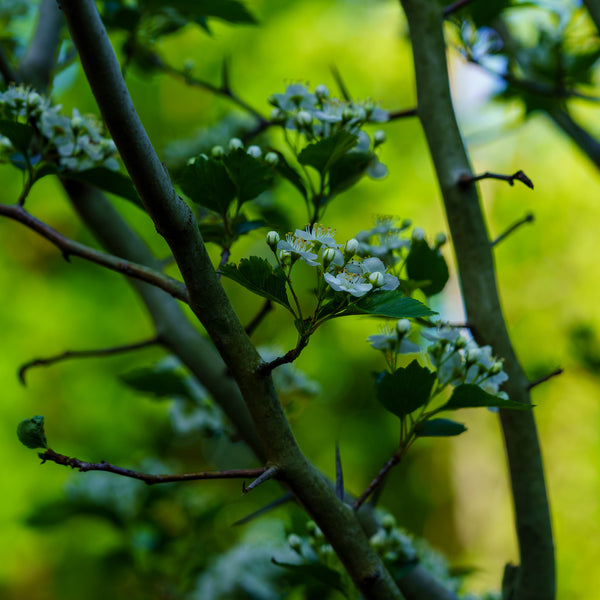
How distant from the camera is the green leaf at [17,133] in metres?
0.81

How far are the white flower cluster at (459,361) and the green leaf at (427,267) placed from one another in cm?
6

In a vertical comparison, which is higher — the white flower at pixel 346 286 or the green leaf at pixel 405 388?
the white flower at pixel 346 286

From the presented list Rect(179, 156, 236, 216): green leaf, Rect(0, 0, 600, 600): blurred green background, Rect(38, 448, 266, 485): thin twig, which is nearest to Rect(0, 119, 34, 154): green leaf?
Rect(179, 156, 236, 216): green leaf

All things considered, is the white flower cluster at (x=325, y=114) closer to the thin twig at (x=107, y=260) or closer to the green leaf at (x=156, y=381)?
the thin twig at (x=107, y=260)

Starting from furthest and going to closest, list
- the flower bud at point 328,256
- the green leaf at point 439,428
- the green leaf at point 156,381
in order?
1. the green leaf at point 156,381
2. the green leaf at point 439,428
3. the flower bud at point 328,256

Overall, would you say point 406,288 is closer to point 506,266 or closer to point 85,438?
point 85,438

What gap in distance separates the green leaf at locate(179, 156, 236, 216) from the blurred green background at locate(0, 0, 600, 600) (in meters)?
2.65

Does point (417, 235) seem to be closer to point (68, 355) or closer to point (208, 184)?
point (208, 184)

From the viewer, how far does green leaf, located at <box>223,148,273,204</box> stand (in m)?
0.76

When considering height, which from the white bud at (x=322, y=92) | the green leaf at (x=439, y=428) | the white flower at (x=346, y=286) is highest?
the white bud at (x=322, y=92)

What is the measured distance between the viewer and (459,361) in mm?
775

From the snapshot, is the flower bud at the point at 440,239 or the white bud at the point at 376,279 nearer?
the white bud at the point at 376,279

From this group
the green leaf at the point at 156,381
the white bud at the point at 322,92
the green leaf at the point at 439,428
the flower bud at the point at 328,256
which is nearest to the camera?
the flower bud at the point at 328,256

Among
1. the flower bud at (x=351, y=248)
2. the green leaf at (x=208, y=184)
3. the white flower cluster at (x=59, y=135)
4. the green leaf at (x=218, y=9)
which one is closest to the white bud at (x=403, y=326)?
the flower bud at (x=351, y=248)
